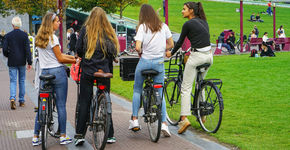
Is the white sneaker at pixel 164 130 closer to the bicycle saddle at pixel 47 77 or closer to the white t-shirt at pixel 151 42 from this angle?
the white t-shirt at pixel 151 42

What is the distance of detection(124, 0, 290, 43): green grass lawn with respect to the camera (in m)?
49.8

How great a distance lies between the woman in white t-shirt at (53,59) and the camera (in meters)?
5.68

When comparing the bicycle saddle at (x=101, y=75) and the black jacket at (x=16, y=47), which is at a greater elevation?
the black jacket at (x=16, y=47)

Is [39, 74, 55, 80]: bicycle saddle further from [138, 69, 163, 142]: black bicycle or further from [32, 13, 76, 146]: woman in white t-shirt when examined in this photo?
[138, 69, 163, 142]: black bicycle

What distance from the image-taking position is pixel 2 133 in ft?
22.0

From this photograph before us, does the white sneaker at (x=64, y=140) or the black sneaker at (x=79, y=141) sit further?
the white sneaker at (x=64, y=140)

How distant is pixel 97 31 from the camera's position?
18.2 ft

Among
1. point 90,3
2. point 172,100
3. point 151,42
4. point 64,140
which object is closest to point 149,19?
point 151,42

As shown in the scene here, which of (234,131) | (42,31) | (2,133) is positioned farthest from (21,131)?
(234,131)

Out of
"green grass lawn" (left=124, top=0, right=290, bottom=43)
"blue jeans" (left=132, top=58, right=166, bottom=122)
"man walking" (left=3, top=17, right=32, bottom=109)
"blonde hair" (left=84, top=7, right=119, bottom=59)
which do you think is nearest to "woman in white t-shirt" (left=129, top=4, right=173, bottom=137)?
"blue jeans" (left=132, top=58, right=166, bottom=122)

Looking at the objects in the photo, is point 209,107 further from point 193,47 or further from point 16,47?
point 16,47

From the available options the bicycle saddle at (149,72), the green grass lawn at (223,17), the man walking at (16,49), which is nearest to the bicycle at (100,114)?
the bicycle saddle at (149,72)

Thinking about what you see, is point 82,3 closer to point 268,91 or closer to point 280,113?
point 268,91

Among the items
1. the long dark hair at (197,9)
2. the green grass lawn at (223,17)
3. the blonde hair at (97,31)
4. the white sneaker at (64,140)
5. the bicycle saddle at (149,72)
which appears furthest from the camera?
the green grass lawn at (223,17)
